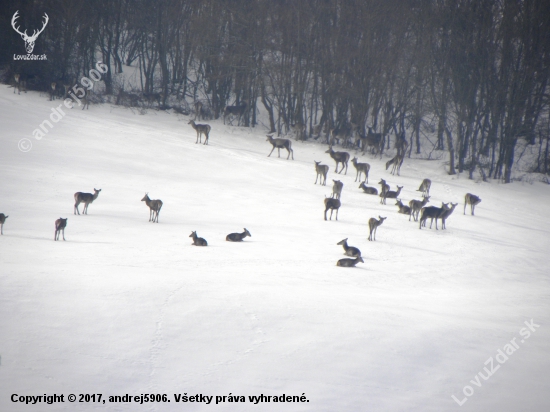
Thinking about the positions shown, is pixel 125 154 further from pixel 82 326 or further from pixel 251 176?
pixel 82 326

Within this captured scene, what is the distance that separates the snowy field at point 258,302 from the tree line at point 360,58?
35.7 feet

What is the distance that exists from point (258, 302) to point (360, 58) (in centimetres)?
2827

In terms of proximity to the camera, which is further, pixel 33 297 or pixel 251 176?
pixel 251 176

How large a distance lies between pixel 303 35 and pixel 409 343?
1220 inches

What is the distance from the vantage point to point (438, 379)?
7086mm

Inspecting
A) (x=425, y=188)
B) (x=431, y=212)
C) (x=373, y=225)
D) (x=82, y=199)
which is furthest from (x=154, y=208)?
(x=425, y=188)

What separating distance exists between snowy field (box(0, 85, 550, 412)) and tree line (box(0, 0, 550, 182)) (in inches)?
Result: 428

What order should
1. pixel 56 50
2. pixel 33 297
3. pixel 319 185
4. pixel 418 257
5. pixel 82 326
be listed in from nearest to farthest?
pixel 82 326, pixel 33 297, pixel 418 257, pixel 319 185, pixel 56 50

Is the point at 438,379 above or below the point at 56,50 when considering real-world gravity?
below

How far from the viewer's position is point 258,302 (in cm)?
860

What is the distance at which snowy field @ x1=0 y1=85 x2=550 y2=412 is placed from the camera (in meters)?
6.47

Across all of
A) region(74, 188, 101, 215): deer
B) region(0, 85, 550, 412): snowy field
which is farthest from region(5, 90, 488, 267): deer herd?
region(0, 85, 550, 412): snowy field

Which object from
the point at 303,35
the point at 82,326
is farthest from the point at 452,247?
the point at 303,35

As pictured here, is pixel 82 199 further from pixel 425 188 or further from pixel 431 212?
pixel 425 188
